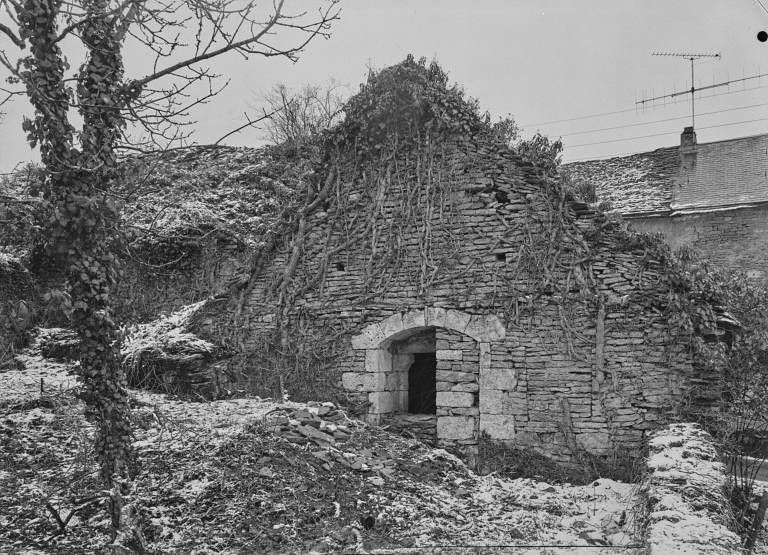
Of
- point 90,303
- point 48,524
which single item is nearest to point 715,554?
point 90,303

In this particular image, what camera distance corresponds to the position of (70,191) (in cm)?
528

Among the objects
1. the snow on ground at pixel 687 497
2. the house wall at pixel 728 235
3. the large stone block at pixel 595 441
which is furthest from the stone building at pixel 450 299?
the house wall at pixel 728 235

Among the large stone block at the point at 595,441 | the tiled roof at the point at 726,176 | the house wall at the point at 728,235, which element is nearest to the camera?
the large stone block at the point at 595,441

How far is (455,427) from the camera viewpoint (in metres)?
8.24

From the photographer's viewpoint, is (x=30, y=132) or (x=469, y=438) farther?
(x=469, y=438)

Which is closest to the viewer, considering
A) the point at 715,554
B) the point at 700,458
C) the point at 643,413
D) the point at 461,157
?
the point at 715,554

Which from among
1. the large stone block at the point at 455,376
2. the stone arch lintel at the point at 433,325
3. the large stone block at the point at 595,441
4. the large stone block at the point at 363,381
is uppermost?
the stone arch lintel at the point at 433,325

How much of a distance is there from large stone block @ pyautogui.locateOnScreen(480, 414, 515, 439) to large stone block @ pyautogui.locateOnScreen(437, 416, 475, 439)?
173mm

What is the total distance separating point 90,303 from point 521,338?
503 cm

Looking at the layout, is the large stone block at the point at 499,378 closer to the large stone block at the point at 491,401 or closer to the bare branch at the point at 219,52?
the large stone block at the point at 491,401

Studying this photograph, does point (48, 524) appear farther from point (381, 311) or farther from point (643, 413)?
point (643, 413)

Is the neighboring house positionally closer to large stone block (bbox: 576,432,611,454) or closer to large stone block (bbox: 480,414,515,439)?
large stone block (bbox: 480,414,515,439)

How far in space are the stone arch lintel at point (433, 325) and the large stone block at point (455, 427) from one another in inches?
41.7

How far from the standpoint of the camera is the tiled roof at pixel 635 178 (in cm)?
1630
